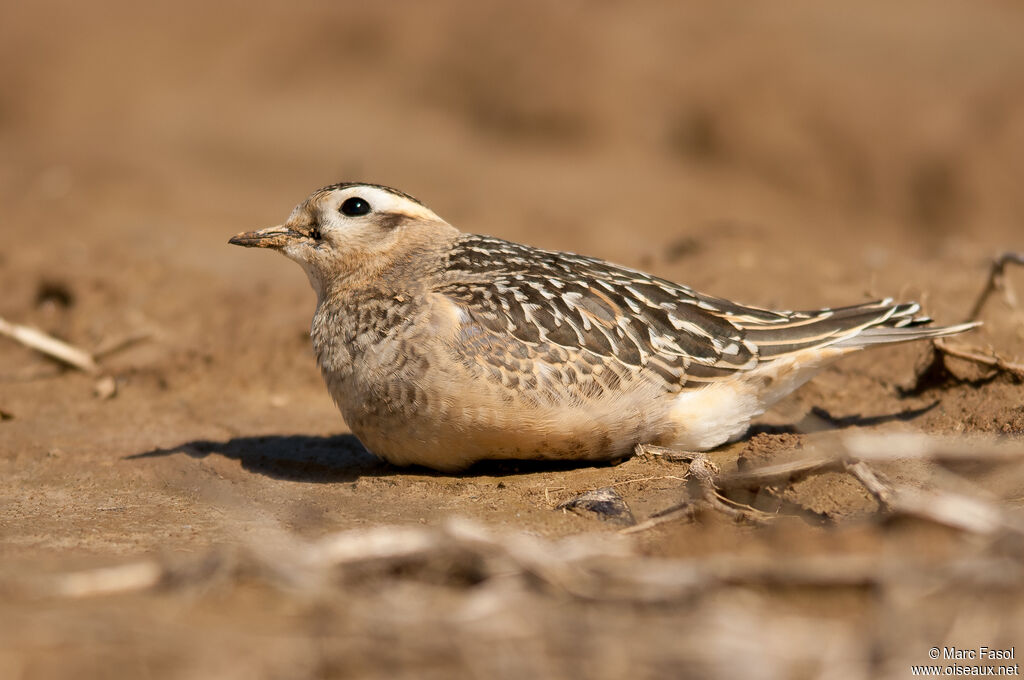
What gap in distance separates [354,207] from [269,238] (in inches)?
23.9

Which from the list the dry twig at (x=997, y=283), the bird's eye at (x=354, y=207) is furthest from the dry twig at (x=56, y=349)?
the dry twig at (x=997, y=283)

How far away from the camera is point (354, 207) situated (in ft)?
23.5

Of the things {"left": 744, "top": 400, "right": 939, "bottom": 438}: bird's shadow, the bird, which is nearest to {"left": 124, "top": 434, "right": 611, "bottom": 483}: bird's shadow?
A: the bird

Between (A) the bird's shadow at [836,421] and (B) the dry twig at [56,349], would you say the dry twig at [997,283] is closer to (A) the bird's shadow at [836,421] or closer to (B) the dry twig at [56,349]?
(A) the bird's shadow at [836,421]

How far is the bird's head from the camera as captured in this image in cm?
708

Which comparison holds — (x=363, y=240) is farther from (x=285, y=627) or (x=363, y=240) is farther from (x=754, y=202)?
(x=754, y=202)

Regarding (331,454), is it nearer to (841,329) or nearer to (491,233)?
(841,329)

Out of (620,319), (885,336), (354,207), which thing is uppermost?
(354,207)

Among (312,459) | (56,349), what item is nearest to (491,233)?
(56,349)

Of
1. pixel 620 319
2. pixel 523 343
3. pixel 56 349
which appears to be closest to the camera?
pixel 523 343

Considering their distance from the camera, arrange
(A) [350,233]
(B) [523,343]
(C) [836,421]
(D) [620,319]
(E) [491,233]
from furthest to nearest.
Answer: (E) [491,233] → (C) [836,421] → (A) [350,233] → (D) [620,319] → (B) [523,343]

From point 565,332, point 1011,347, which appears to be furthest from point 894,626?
point 1011,347

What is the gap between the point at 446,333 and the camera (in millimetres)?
6188

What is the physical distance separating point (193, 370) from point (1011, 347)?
6.51 m
